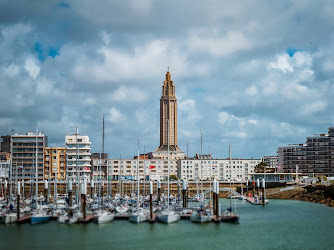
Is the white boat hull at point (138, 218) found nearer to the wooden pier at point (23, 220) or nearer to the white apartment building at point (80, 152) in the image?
the wooden pier at point (23, 220)

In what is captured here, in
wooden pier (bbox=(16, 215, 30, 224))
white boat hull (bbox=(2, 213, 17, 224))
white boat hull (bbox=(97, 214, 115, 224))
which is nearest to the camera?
white boat hull (bbox=(97, 214, 115, 224))

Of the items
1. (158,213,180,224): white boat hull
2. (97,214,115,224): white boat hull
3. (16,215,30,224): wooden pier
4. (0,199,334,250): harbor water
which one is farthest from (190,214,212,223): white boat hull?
(16,215,30,224): wooden pier

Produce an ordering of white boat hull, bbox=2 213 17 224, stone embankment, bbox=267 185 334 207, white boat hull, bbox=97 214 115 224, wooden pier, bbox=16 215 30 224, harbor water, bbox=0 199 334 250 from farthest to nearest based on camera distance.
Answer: stone embankment, bbox=267 185 334 207, wooden pier, bbox=16 215 30 224, white boat hull, bbox=2 213 17 224, white boat hull, bbox=97 214 115 224, harbor water, bbox=0 199 334 250

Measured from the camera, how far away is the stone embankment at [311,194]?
121 metres

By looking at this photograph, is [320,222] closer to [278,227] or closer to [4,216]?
[278,227]

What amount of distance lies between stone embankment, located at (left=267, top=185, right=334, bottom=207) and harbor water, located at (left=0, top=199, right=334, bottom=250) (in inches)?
1412

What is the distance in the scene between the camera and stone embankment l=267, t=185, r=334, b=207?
397 ft

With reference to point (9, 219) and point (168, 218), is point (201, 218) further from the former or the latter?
point (9, 219)

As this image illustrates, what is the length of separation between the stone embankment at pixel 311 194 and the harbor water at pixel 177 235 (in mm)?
35871

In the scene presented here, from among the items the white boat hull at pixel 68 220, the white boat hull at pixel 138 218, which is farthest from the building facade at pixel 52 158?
the white boat hull at pixel 138 218

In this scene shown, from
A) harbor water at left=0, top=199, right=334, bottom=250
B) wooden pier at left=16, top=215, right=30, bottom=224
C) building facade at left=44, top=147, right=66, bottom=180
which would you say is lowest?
harbor water at left=0, top=199, right=334, bottom=250

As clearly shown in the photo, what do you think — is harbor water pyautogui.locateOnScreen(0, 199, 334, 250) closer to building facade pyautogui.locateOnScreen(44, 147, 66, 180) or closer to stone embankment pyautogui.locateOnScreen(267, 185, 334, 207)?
stone embankment pyautogui.locateOnScreen(267, 185, 334, 207)

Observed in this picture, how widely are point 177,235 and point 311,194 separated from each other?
73.7 m

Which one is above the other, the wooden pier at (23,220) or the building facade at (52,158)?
the building facade at (52,158)
